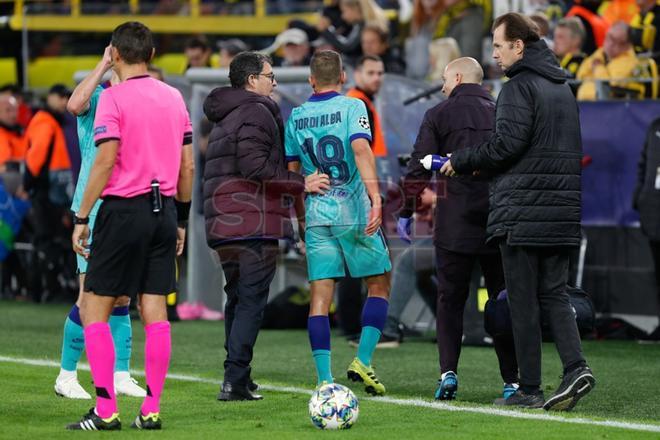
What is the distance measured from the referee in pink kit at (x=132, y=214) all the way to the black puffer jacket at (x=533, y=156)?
6.27ft

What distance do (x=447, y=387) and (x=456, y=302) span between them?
53 centimetres

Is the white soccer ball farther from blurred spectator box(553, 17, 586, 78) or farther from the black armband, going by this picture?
blurred spectator box(553, 17, 586, 78)

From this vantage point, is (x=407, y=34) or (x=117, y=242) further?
(x=407, y=34)

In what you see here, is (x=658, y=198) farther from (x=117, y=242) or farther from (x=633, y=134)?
(x=117, y=242)

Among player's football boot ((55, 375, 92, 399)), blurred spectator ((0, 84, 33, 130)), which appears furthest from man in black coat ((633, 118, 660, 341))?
blurred spectator ((0, 84, 33, 130))

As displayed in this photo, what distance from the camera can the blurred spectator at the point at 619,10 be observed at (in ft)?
52.7

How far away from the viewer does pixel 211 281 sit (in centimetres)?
1512

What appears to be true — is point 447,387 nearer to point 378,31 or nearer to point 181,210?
point 181,210

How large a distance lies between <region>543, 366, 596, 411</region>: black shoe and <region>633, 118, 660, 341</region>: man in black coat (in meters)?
4.62

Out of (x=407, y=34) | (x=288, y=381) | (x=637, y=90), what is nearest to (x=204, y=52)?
(x=407, y=34)

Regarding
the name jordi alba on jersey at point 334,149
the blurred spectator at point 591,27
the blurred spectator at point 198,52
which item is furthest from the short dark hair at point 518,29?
the blurred spectator at point 198,52

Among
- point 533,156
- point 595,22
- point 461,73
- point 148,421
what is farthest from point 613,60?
point 148,421

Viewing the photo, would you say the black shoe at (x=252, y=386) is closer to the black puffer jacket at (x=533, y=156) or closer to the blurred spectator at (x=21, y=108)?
the black puffer jacket at (x=533, y=156)

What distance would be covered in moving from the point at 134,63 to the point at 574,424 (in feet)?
9.64
